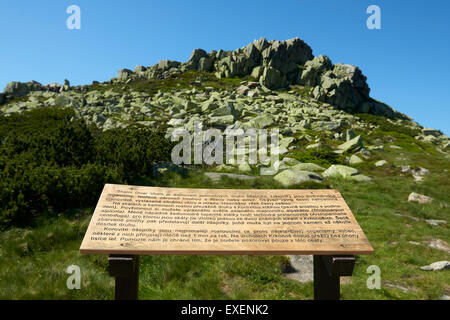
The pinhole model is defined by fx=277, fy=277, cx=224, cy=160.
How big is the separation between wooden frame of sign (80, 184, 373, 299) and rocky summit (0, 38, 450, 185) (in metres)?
8.75

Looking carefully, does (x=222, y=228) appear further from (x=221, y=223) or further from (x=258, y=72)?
(x=258, y=72)

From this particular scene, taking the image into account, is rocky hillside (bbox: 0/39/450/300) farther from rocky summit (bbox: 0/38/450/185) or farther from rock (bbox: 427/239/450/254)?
rocky summit (bbox: 0/38/450/185)

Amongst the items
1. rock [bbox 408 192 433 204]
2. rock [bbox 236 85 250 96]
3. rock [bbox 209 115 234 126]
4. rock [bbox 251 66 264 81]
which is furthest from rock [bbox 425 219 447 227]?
rock [bbox 251 66 264 81]

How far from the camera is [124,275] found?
4215mm

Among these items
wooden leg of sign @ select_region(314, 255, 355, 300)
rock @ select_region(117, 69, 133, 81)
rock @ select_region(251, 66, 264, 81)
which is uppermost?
rock @ select_region(117, 69, 133, 81)

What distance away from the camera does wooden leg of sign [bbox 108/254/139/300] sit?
4109mm

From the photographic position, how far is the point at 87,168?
977 cm

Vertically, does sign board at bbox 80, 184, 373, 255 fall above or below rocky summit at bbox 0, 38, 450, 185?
below

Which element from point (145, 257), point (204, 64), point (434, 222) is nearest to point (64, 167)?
point (145, 257)

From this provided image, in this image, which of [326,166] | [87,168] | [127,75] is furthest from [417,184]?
[127,75]

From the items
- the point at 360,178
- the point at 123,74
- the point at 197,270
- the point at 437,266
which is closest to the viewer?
the point at 197,270

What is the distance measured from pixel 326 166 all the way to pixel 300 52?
77.0 meters

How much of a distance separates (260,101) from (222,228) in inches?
1905

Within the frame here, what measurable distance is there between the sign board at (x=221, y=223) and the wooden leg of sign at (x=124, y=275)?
0.16 m
